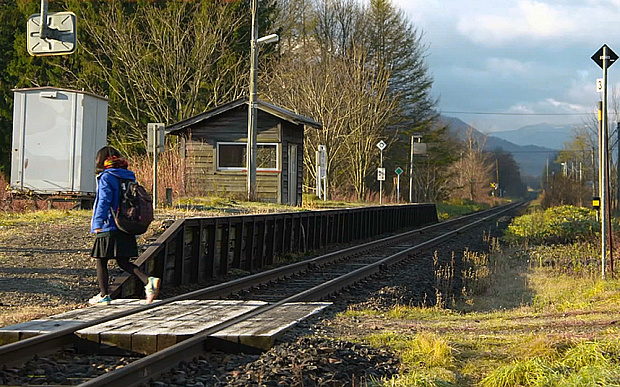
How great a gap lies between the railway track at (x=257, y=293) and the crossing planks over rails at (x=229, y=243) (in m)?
0.93

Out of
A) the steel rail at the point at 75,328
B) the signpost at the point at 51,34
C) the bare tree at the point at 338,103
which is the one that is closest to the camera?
the steel rail at the point at 75,328

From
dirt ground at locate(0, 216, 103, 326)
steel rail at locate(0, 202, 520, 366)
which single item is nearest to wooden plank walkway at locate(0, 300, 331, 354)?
steel rail at locate(0, 202, 520, 366)

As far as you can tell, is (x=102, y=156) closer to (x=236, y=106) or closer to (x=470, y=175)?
(x=236, y=106)

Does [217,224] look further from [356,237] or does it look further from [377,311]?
[356,237]

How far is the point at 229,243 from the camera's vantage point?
46.5ft

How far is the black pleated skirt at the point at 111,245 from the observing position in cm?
860

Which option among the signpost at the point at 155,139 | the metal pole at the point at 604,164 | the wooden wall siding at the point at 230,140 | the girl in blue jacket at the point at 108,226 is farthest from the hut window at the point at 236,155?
the girl in blue jacket at the point at 108,226

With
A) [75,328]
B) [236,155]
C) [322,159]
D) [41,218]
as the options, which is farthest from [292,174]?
[75,328]

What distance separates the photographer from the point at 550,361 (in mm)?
6090

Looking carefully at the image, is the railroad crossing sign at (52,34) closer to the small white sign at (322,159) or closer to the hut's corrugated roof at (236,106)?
the hut's corrugated roof at (236,106)

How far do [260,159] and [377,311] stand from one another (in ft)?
63.5

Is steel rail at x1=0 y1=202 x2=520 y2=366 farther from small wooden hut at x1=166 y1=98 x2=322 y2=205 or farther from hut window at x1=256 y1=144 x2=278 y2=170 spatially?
hut window at x1=256 y1=144 x2=278 y2=170

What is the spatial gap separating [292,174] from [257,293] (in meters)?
18.4

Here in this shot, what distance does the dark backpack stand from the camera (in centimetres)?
848
